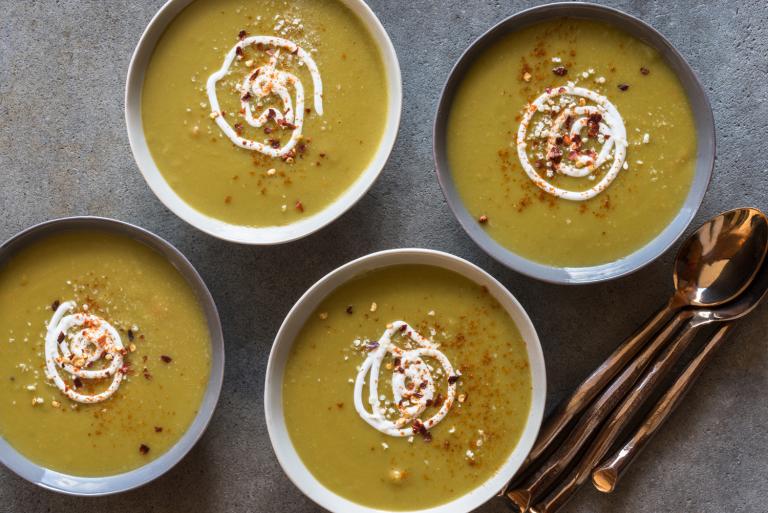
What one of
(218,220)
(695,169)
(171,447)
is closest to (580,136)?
(695,169)

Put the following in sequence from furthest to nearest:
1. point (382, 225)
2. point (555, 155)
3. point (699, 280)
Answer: point (382, 225) → point (699, 280) → point (555, 155)

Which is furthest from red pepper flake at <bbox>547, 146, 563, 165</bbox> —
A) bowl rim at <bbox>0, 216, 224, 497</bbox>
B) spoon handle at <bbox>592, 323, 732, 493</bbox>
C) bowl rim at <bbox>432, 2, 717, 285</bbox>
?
bowl rim at <bbox>0, 216, 224, 497</bbox>

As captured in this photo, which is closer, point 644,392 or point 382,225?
point 644,392

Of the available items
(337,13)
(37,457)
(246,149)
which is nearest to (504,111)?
(337,13)

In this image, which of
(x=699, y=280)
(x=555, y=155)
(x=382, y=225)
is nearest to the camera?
(x=555, y=155)

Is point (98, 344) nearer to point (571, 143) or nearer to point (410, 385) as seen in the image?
point (410, 385)

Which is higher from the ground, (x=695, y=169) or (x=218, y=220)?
(x=695, y=169)

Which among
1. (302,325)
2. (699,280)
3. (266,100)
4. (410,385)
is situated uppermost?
(266,100)

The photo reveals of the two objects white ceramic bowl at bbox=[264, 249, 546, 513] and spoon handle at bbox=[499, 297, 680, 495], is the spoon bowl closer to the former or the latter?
spoon handle at bbox=[499, 297, 680, 495]
